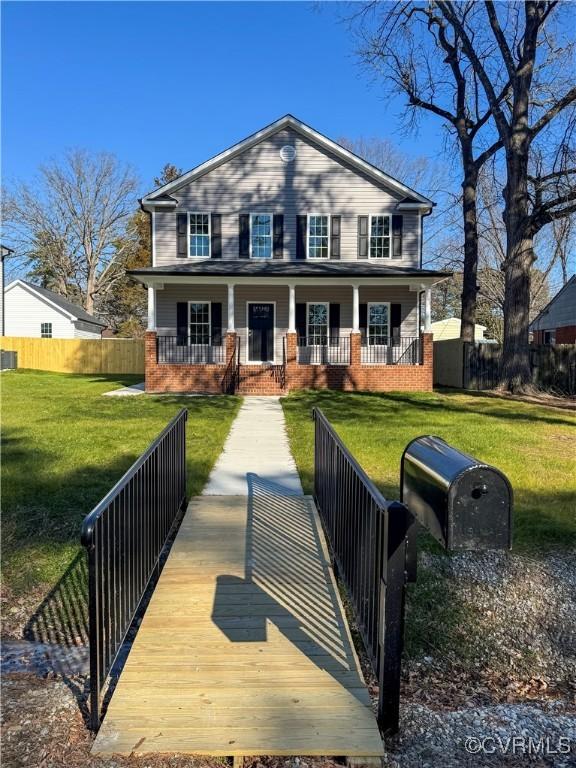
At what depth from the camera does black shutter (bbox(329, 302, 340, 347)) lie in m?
20.3

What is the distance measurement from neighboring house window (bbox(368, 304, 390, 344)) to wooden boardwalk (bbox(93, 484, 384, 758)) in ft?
53.6

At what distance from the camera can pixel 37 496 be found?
6.00 metres

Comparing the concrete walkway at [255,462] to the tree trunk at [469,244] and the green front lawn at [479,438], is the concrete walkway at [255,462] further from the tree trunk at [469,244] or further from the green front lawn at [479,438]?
the tree trunk at [469,244]

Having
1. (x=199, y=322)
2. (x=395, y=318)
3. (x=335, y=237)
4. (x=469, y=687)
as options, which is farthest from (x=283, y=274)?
(x=469, y=687)

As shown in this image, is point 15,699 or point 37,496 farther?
point 37,496

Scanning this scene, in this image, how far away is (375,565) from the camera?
2.77 meters

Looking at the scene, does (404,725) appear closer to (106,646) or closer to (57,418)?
(106,646)

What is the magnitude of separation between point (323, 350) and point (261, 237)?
4661mm

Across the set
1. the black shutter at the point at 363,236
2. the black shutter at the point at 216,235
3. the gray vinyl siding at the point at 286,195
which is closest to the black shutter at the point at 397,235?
the gray vinyl siding at the point at 286,195

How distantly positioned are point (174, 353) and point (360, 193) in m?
8.89

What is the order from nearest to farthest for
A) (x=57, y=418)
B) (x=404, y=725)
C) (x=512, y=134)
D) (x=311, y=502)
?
1. (x=404, y=725)
2. (x=311, y=502)
3. (x=57, y=418)
4. (x=512, y=134)

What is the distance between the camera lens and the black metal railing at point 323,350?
795 inches

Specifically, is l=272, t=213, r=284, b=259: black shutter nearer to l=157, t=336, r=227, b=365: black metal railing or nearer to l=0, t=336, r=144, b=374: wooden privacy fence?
l=157, t=336, r=227, b=365: black metal railing

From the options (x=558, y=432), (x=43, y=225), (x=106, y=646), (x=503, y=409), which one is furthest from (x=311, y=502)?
(x=43, y=225)
